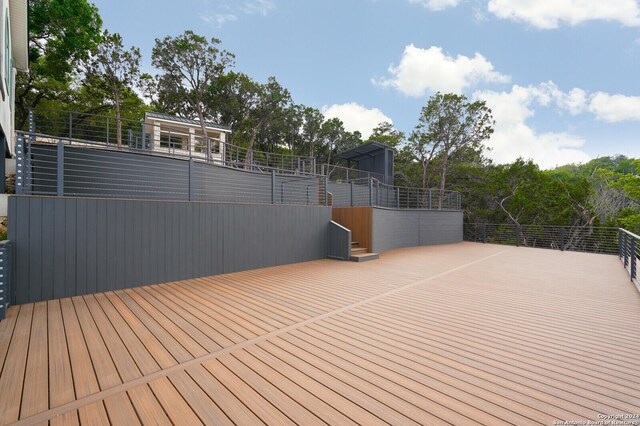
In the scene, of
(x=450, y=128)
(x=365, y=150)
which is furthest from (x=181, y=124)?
(x=450, y=128)

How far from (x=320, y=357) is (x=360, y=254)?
585 cm

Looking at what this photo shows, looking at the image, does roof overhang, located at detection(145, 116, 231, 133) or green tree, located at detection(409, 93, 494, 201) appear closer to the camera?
roof overhang, located at detection(145, 116, 231, 133)

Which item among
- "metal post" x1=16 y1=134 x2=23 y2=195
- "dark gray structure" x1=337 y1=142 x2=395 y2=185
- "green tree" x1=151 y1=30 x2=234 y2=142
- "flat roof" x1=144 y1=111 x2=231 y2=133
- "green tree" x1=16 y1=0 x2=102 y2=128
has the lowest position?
"metal post" x1=16 y1=134 x2=23 y2=195

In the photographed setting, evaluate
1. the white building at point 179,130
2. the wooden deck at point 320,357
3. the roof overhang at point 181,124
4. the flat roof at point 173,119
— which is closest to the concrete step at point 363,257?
the wooden deck at point 320,357

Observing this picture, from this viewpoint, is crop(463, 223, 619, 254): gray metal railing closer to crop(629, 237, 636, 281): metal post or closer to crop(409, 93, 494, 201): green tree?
crop(409, 93, 494, 201): green tree

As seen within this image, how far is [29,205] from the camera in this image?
3791 millimetres

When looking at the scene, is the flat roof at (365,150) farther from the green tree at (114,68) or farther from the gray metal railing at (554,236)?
the green tree at (114,68)

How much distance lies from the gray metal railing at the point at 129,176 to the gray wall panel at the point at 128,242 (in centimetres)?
33

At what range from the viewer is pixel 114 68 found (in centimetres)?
1752

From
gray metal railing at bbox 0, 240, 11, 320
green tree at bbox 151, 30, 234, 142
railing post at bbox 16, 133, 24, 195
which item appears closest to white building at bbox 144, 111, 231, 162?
green tree at bbox 151, 30, 234, 142

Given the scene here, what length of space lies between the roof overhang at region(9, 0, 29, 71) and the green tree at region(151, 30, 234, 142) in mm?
10210

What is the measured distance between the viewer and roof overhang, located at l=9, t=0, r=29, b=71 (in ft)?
23.4

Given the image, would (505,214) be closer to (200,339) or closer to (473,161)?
(473,161)

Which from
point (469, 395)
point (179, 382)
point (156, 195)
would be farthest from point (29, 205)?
point (469, 395)
